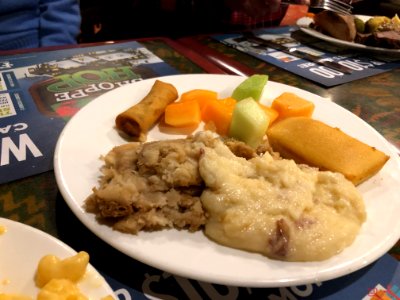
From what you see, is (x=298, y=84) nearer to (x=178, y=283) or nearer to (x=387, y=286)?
(x=387, y=286)

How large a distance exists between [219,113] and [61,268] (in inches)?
36.9

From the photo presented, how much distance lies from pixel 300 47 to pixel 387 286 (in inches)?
81.9

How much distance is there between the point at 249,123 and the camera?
141cm

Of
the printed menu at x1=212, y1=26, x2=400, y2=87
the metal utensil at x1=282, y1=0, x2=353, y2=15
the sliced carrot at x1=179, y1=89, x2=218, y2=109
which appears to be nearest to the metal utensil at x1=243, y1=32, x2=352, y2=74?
the printed menu at x1=212, y1=26, x2=400, y2=87

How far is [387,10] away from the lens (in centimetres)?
510

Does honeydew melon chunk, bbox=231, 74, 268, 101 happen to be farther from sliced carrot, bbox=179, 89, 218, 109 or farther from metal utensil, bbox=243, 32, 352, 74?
metal utensil, bbox=243, 32, 352, 74

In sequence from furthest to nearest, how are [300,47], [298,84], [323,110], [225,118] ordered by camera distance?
[300,47], [298,84], [323,110], [225,118]

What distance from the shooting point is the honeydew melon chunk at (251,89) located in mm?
1647

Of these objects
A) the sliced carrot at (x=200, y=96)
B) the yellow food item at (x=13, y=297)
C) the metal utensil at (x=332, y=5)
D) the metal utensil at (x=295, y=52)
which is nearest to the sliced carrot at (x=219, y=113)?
the sliced carrot at (x=200, y=96)

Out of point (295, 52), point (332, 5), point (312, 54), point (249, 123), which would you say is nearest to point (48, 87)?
point (249, 123)

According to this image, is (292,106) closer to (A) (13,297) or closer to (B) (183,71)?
(B) (183,71)

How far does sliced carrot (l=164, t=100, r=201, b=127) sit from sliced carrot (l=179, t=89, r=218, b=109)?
0.09 metres

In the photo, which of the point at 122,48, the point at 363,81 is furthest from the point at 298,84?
the point at 122,48

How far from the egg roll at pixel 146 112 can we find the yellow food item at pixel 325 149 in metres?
0.47
